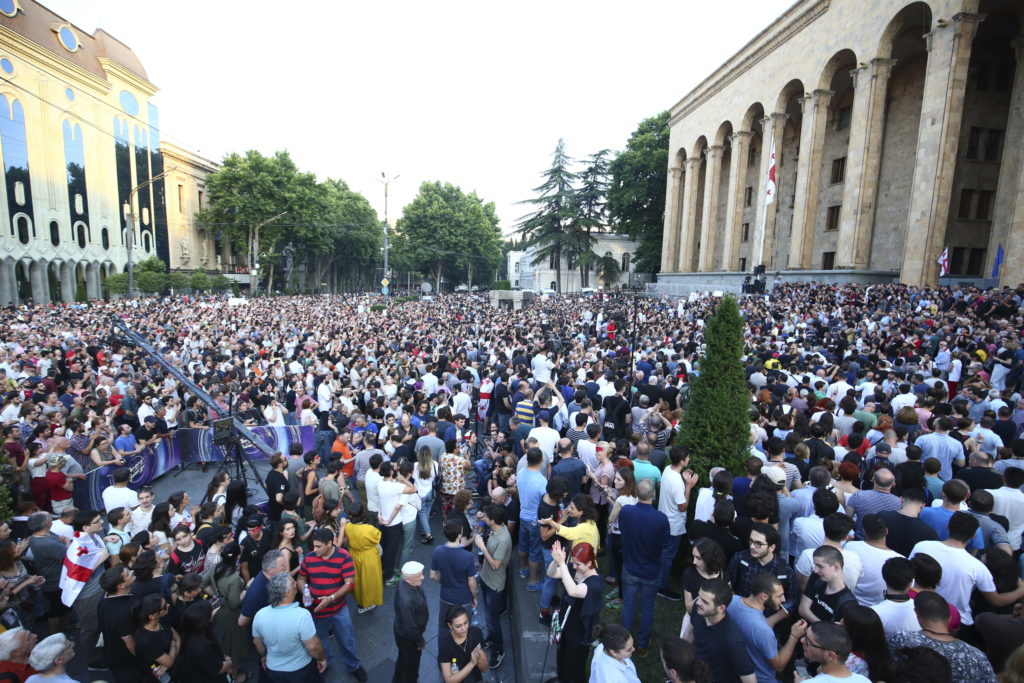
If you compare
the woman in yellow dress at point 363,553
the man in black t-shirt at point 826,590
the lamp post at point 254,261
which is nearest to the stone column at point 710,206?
the woman in yellow dress at point 363,553

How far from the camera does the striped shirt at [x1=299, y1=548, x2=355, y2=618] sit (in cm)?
414

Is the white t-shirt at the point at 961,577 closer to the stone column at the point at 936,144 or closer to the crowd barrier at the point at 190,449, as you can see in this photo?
the crowd barrier at the point at 190,449

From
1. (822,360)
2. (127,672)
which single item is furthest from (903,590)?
(822,360)

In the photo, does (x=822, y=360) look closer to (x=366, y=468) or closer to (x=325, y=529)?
(x=366, y=468)

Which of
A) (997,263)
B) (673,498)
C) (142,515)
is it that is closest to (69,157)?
(142,515)

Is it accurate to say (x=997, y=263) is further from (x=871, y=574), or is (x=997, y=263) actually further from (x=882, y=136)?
(x=871, y=574)

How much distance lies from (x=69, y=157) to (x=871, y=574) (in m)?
46.6

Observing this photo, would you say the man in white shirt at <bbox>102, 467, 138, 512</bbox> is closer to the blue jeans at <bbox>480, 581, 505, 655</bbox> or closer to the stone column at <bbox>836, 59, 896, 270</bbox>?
the blue jeans at <bbox>480, 581, 505, 655</bbox>

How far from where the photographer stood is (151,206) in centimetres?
4209

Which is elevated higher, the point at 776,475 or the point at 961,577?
the point at 776,475

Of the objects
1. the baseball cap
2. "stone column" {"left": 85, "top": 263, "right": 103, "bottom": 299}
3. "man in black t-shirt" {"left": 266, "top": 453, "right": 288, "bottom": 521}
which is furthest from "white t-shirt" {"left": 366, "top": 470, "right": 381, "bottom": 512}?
"stone column" {"left": 85, "top": 263, "right": 103, "bottom": 299}

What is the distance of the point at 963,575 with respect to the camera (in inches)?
135

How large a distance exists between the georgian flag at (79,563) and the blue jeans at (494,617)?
11.7ft

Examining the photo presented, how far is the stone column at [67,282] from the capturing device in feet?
111
